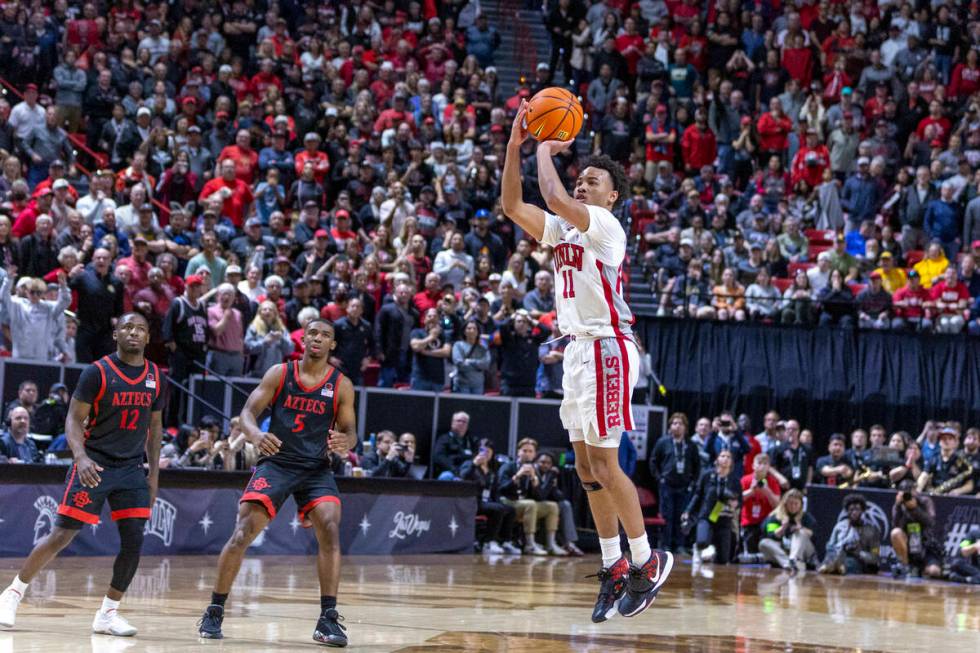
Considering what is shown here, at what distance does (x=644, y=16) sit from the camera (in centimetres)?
2681

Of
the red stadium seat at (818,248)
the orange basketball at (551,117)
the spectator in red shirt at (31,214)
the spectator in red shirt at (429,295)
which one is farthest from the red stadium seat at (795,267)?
the orange basketball at (551,117)

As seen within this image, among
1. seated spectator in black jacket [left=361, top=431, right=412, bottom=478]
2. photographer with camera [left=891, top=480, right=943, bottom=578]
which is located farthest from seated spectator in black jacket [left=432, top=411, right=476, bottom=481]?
photographer with camera [left=891, top=480, right=943, bottom=578]

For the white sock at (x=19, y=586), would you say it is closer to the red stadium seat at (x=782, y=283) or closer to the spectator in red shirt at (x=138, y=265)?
the spectator in red shirt at (x=138, y=265)

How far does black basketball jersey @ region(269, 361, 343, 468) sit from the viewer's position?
9148 millimetres

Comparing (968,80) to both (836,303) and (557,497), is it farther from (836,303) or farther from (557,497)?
(557,497)

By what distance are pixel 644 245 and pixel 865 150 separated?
4442mm

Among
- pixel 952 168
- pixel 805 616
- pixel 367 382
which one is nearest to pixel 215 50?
pixel 367 382

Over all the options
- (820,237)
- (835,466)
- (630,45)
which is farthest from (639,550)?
(630,45)

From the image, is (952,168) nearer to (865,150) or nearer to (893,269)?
(865,150)

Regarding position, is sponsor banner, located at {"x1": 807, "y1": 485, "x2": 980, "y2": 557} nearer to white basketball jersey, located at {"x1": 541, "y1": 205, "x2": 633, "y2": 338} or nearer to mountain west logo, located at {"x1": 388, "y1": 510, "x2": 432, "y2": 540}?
mountain west logo, located at {"x1": 388, "y1": 510, "x2": 432, "y2": 540}

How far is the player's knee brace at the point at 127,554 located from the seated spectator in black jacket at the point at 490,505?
962 cm

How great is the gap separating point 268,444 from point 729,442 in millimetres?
11722

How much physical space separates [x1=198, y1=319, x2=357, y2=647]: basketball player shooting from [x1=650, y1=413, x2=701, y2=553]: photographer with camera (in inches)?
420

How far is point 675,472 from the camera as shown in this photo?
19.4 metres
